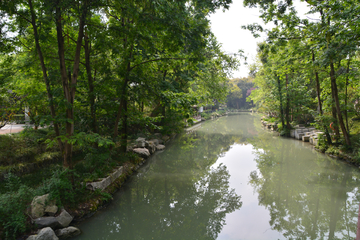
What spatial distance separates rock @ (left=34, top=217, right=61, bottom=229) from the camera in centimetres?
355

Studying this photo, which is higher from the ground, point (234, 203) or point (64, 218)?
point (64, 218)

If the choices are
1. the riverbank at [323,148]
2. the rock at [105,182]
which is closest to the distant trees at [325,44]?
the riverbank at [323,148]

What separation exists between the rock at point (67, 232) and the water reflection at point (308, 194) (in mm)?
3744

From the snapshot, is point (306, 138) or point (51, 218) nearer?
point (51, 218)

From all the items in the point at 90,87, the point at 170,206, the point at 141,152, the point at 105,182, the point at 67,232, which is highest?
the point at 90,87

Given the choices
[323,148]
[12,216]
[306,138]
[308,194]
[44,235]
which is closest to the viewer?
[44,235]

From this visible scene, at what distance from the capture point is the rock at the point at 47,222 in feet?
11.7

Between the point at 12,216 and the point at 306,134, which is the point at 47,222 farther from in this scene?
the point at 306,134

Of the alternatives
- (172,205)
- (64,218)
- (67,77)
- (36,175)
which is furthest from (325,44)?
(36,175)

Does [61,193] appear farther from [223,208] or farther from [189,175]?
[189,175]

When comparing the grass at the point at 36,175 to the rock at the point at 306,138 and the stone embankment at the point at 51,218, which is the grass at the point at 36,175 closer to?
the stone embankment at the point at 51,218

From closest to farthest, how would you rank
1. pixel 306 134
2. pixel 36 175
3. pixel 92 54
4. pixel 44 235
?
pixel 44 235
pixel 36 175
pixel 92 54
pixel 306 134

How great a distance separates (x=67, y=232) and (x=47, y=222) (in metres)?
0.38

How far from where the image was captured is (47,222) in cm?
359
